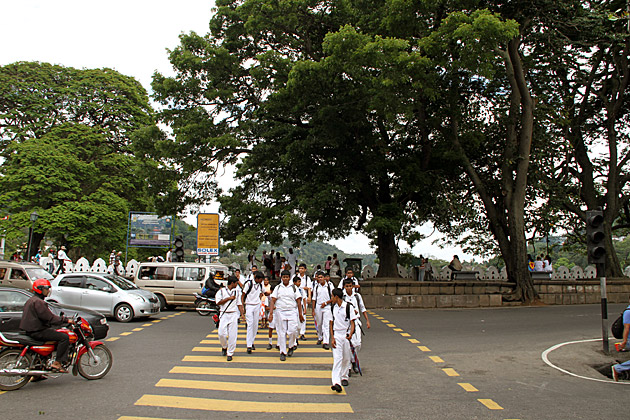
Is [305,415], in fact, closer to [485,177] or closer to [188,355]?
[188,355]

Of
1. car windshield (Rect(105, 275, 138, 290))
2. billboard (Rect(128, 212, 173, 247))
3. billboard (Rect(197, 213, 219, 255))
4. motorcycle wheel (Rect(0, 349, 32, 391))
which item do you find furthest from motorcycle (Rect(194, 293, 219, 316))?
billboard (Rect(128, 212, 173, 247))

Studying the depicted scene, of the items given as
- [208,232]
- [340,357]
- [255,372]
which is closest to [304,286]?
[255,372]

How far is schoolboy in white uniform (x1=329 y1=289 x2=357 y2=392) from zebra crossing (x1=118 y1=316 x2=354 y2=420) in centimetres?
27

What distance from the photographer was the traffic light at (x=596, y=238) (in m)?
10.4

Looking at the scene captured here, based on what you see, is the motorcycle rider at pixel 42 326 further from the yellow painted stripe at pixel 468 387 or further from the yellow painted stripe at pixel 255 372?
the yellow painted stripe at pixel 468 387

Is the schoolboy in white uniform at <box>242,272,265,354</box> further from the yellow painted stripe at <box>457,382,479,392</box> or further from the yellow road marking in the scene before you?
the yellow painted stripe at <box>457,382,479,392</box>

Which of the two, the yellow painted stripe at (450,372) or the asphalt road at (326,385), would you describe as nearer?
the asphalt road at (326,385)

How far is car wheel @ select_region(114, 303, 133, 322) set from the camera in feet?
46.2

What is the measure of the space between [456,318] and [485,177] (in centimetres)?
868

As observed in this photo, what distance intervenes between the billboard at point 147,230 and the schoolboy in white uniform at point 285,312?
1712 centimetres

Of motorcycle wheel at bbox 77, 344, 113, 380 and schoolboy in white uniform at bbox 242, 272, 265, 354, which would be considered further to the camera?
schoolboy in white uniform at bbox 242, 272, 265, 354

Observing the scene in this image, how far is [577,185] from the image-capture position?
82.3 feet

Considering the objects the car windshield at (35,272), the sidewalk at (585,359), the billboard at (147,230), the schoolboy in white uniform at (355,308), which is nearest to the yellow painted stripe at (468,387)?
the schoolboy in white uniform at (355,308)

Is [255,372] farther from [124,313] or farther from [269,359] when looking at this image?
[124,313]
